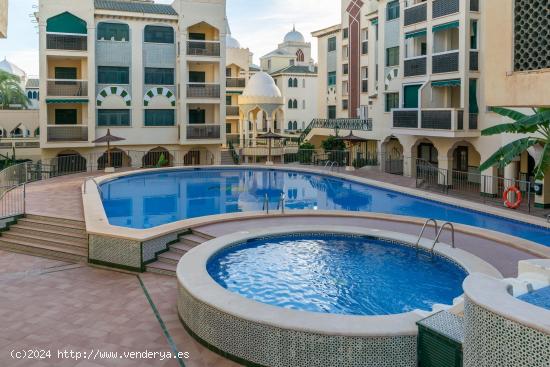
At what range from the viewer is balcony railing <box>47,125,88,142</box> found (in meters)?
34.6

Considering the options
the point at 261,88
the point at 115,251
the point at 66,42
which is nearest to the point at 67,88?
the point at 66,42

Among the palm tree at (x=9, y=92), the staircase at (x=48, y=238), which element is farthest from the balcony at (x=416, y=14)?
the palm tree at (x=9, y=92)

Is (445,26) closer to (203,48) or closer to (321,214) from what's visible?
(321,214)

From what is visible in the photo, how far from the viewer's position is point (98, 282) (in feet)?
42.2

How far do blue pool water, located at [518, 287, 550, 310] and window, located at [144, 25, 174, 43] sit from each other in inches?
1368

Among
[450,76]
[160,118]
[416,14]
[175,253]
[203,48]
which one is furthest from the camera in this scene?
[160,118]

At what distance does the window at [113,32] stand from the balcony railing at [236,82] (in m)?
14.0

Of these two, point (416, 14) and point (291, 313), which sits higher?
point (416, 14)

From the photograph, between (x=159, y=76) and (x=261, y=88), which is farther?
(x=261, y=88)

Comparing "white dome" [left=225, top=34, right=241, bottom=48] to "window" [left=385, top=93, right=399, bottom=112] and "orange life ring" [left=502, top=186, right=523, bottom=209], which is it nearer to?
"window" [left=385, top=93, right=399, bottom=112]

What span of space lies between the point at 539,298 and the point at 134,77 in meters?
34.4

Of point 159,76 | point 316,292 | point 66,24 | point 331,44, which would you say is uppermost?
point 331,44

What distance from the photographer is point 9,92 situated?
5353cm

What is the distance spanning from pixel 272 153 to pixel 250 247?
89.6ft
